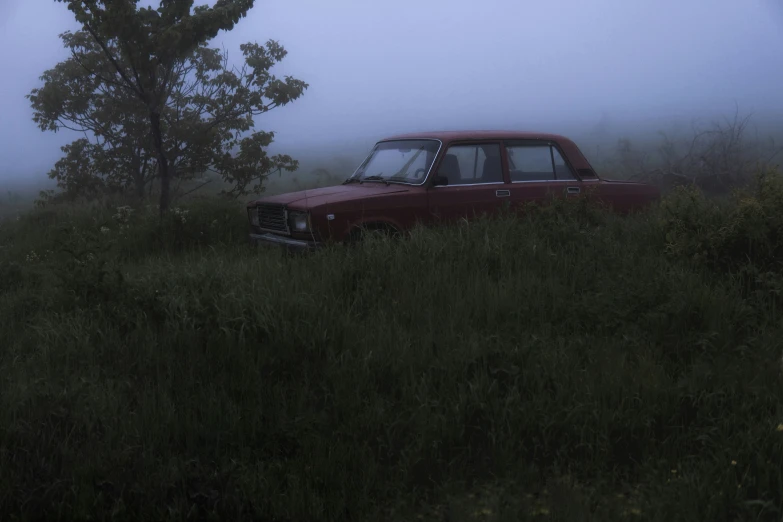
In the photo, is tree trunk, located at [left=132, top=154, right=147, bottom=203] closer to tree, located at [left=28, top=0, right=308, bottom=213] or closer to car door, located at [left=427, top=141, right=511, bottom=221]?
tree, located at [left=28, top=0, right=308, bottom=213]

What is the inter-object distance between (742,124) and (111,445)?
50.0ft

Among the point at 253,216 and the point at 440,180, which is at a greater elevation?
the point at 440,180

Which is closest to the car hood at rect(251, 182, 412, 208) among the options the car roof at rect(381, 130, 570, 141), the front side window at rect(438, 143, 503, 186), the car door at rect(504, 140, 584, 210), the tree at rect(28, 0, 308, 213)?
the front side window at rect(438, 143, 503, 186)

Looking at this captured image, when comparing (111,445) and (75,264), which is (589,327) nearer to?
(111,445)

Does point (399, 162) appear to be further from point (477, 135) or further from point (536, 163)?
point (536, 163)

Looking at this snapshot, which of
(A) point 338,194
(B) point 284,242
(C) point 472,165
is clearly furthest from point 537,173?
(B) point 284,242

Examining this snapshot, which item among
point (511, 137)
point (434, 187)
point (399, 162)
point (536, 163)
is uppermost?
point (511, 137)

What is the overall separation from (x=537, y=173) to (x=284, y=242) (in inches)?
123

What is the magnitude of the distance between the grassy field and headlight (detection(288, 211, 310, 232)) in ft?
1.89

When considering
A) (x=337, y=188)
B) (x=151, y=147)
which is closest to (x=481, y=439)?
(x=337, y=188)

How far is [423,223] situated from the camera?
7422mm

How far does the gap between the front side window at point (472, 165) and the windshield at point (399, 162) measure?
20cm

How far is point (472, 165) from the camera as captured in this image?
26.1 feet

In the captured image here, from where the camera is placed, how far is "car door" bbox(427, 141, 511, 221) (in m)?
7.56
